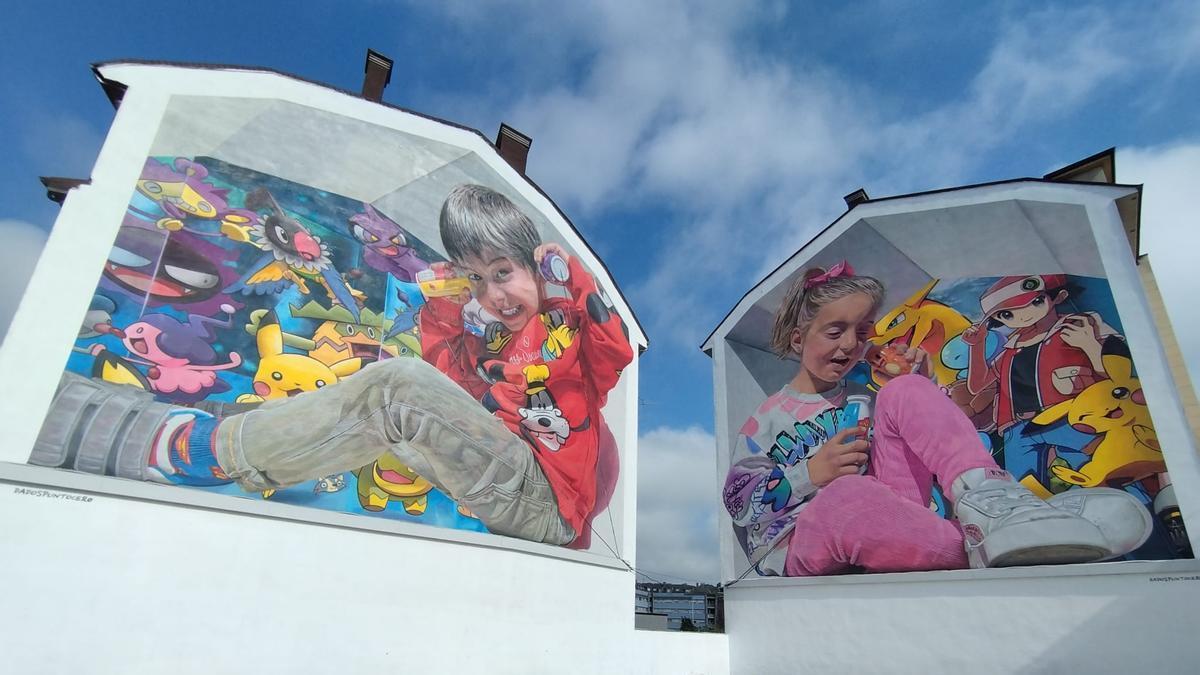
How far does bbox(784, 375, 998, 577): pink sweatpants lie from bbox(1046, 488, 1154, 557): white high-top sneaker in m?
1.40

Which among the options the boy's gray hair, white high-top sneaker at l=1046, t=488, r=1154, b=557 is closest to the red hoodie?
the boy's gray hair

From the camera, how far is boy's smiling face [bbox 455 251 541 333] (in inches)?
505

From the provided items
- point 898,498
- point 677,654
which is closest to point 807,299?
point 898,498

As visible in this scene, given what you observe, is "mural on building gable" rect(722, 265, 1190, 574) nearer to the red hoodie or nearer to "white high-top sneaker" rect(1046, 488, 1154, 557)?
"white high-top sneaker" rect(1046, 488, 1154, 557)

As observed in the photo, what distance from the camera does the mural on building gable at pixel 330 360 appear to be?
8586 mm

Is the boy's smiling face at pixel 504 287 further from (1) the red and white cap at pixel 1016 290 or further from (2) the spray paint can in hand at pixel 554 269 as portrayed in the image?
(1) the red and white cap at pixel 1016 290

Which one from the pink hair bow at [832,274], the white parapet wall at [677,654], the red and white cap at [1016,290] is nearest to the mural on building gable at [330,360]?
the white parapet wall at [677,654]

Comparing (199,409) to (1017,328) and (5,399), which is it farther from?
(1017,328)

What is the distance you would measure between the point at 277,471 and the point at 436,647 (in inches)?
141

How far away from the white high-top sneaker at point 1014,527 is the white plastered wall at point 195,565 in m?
7.48

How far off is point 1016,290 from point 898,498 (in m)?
4.43

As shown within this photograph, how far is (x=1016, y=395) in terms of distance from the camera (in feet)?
38.3

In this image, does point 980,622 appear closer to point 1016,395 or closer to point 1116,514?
point 1116,514

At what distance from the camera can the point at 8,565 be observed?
23.7 feet
